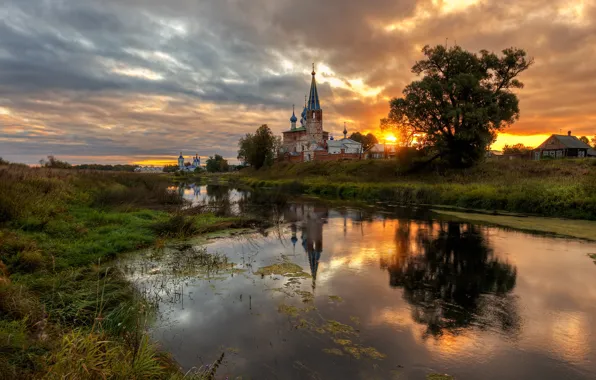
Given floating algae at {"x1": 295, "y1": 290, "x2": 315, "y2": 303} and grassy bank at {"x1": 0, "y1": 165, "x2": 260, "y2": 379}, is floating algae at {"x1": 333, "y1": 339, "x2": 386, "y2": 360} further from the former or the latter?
grassy bank at {"x1": 0, "y1": 165, "x2": 260, "y2": 379}

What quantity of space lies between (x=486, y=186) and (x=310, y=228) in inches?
658

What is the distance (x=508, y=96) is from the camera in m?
36.7

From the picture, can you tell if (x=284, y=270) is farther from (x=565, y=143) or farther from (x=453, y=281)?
(x=565, y=143)

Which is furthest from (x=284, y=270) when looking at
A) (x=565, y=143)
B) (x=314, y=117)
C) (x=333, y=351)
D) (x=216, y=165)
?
(x=216, y=165)

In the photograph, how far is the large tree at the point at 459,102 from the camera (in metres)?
35.8

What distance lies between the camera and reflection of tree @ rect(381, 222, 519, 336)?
23.2ft

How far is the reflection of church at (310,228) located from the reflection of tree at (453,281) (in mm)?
2532

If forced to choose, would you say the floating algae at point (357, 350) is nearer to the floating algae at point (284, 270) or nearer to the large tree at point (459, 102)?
the floating algae at point (284, 270)

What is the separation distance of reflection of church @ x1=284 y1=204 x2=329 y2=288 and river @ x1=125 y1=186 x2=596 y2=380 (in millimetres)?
178

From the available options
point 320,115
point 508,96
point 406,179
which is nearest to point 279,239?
point 406,179

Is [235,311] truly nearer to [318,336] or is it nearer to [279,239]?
[318,336]

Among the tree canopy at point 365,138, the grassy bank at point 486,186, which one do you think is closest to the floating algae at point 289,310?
the grassy bank at point 486,186

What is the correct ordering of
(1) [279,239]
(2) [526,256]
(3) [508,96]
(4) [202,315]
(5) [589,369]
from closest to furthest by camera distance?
1. (5) [589,369]
2. (4) [202,315]
3. (2) [526,256]
4. (1) [279,239]
5. (3) [508,96]

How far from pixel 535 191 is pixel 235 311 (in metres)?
22.0
